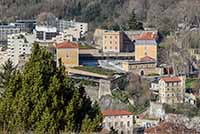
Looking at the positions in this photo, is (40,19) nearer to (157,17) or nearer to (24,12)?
(24,12)

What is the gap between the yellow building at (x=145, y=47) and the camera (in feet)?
68.1

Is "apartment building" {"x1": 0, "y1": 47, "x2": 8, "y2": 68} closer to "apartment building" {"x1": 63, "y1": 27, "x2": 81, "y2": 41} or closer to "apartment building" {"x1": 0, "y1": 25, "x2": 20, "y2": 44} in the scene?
"apartment building" {"x1": 63, "y1": 27, "x2": 81, "y2": 41}

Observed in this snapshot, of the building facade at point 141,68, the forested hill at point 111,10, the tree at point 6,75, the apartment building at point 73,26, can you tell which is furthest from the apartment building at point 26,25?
the tree at point 6,75

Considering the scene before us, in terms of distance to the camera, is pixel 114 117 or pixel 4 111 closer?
pixel 4 111

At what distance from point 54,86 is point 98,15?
25.3m

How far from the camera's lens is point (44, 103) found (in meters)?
4.54

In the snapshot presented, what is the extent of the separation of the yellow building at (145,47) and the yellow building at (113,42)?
4.25ft

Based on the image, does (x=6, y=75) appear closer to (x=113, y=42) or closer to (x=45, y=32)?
(x=113, y=42)

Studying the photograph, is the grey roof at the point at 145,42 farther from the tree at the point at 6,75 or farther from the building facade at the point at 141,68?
the tree at the point at 6,75

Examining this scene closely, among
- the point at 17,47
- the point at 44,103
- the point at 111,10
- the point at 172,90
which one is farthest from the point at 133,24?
the point at 44,103

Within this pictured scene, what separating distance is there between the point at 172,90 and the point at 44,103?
12.1 meters

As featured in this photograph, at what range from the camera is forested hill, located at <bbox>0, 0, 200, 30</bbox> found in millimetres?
26359

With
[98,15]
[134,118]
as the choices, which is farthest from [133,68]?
[98,15]

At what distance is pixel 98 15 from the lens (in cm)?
2978
